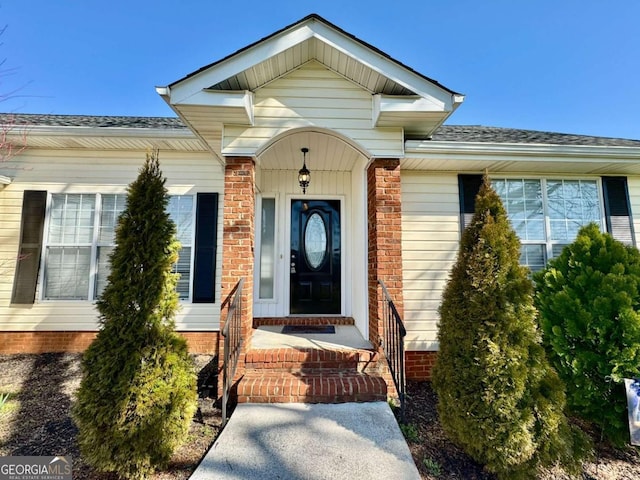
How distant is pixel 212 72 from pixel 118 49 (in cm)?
674

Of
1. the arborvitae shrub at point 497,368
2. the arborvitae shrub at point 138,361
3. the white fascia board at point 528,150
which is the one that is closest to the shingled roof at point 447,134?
the white fascia board at point 528,150

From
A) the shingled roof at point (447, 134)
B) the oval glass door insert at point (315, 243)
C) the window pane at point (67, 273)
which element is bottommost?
the window pane at point (67, 273)

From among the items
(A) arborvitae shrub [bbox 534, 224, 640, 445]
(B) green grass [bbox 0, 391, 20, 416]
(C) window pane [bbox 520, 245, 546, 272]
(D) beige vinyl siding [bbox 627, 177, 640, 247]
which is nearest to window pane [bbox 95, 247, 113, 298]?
(B) green grass [bbox 0, 391, 20, 416]

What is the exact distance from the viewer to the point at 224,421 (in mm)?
2656

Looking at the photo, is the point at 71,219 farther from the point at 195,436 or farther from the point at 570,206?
the point at 570,206

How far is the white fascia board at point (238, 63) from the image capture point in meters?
2.96

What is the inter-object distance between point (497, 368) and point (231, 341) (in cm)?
234

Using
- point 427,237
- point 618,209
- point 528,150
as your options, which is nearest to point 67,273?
point 427,237

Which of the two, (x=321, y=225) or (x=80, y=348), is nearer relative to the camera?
(x=80, y=348)

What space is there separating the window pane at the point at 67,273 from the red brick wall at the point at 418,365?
518cm

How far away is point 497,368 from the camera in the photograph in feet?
7.05

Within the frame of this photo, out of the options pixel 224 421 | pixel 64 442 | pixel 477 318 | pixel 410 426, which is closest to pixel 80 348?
pixel 64 442

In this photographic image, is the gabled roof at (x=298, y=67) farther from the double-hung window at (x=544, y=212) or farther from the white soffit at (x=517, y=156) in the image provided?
the double-hung window at (x=544, y=212)

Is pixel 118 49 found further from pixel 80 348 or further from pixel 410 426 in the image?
pixel 410 426
